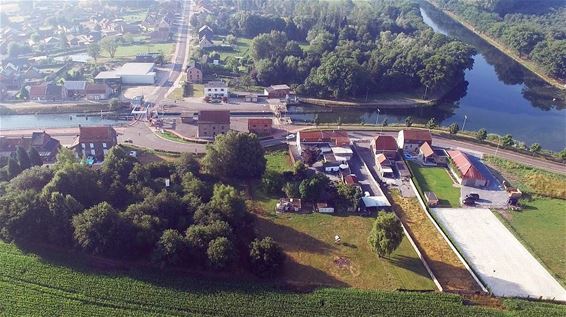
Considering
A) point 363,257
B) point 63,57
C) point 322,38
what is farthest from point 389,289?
point 63,57

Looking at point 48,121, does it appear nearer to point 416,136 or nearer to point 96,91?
A: point 96,91

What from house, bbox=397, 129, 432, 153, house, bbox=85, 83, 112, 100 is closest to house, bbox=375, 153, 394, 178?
house, bbox=397, 129, 432, 153

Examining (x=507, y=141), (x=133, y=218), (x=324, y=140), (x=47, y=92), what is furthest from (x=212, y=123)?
Answer: (x=507, y=141)

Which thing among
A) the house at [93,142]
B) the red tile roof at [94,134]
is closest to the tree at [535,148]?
the house at [93,142]

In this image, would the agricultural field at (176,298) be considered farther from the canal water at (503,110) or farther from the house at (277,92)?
the house at (277,92)

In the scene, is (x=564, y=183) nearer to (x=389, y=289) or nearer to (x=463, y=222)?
(x=463, y=222)
